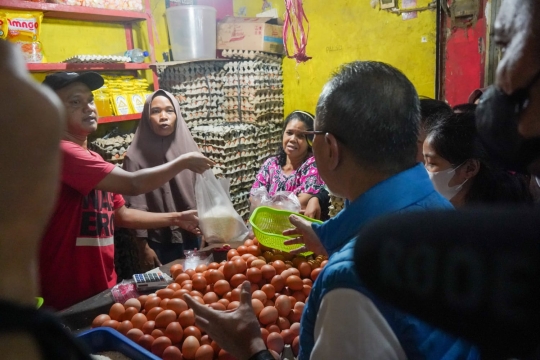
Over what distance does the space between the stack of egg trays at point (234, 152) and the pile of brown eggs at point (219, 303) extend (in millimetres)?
1884

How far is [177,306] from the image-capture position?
1.50 metres

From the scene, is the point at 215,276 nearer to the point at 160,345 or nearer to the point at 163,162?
the point at 160,345

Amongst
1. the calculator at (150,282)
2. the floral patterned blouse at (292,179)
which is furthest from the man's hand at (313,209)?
the calculator at (150,282)

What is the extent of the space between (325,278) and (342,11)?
4001mm

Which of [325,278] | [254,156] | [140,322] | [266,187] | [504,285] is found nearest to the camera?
[504,285]

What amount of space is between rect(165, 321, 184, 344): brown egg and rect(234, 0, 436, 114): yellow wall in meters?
3.42

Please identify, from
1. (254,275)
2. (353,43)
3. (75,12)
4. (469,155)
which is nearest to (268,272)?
(254,275)

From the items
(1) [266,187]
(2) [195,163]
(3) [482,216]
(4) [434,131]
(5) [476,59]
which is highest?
(5) [476,59]

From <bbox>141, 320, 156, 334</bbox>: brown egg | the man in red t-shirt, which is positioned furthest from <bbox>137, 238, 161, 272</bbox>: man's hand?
<bbox>141, 320, 156, 334</bbox>: brown egg

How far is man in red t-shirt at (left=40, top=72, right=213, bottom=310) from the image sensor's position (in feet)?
6.66

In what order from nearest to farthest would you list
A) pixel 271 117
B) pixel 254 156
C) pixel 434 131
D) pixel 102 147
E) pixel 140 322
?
pixel 140 322 → pixel 434 131 → pixel 102 147 → pixel 254 156 → pixel 271 117

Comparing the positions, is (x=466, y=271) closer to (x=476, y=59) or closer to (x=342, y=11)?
(x=476, y=59)

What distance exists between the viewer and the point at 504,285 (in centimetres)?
26

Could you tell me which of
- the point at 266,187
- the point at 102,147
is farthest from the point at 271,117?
the point at 102,147
